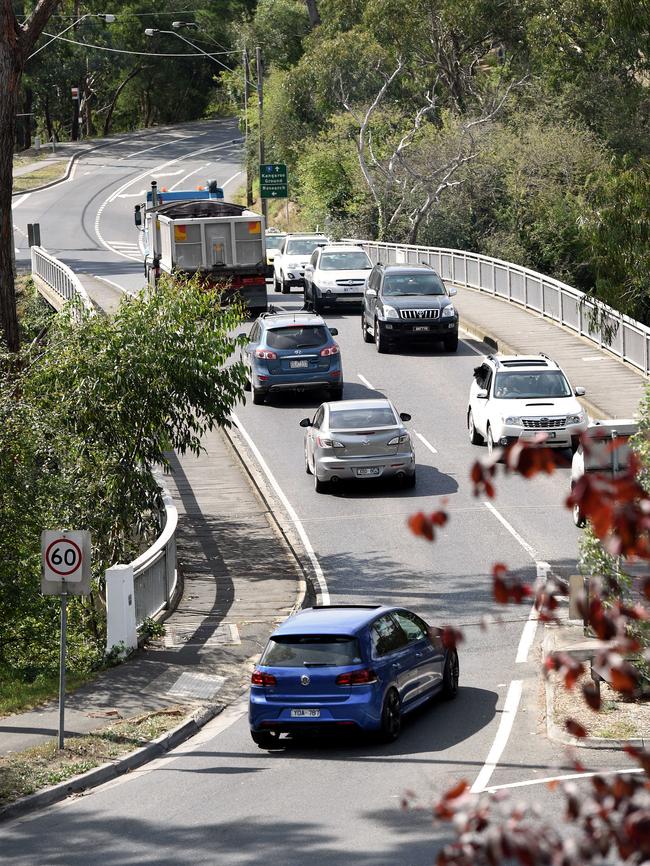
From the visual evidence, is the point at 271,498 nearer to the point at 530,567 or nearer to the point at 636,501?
the point at 530,567

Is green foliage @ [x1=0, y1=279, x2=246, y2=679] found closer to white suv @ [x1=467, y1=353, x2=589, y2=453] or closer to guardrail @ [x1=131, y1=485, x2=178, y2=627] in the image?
guardrail @ [x1=131, y1=485, x2=178, y2=627]

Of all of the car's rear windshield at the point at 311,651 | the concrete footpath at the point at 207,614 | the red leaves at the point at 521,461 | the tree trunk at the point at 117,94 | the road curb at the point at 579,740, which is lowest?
the concrete footpath at the point at 207,614

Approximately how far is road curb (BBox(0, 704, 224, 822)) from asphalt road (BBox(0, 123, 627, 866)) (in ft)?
0.55

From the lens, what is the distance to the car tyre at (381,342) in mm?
37219

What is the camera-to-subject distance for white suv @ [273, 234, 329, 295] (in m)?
49.0

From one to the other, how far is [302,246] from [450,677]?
35273 mm

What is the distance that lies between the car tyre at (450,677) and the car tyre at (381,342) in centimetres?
2174

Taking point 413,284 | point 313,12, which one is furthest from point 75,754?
point 313,12

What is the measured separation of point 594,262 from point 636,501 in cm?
2871

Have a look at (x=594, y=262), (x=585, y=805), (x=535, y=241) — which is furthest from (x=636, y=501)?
(x=535, y=241)

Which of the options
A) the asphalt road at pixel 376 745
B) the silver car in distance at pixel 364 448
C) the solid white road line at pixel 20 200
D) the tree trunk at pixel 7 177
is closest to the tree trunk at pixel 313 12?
the solid white road line at pixel 20 200

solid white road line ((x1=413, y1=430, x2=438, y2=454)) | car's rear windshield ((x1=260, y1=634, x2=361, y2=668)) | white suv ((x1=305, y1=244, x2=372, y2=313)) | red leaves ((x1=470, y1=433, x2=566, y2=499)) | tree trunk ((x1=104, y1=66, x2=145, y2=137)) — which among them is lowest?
solid white road line ((x1=413, y1=430, x2=438, y2=454))

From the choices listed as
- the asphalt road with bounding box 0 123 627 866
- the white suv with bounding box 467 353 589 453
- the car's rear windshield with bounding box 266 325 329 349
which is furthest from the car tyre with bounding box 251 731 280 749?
the car's rear windshield with bounding box 266 325 329 349

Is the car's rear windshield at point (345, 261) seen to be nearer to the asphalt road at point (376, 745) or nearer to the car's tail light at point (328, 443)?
the asphalt road at point (376, 745)
